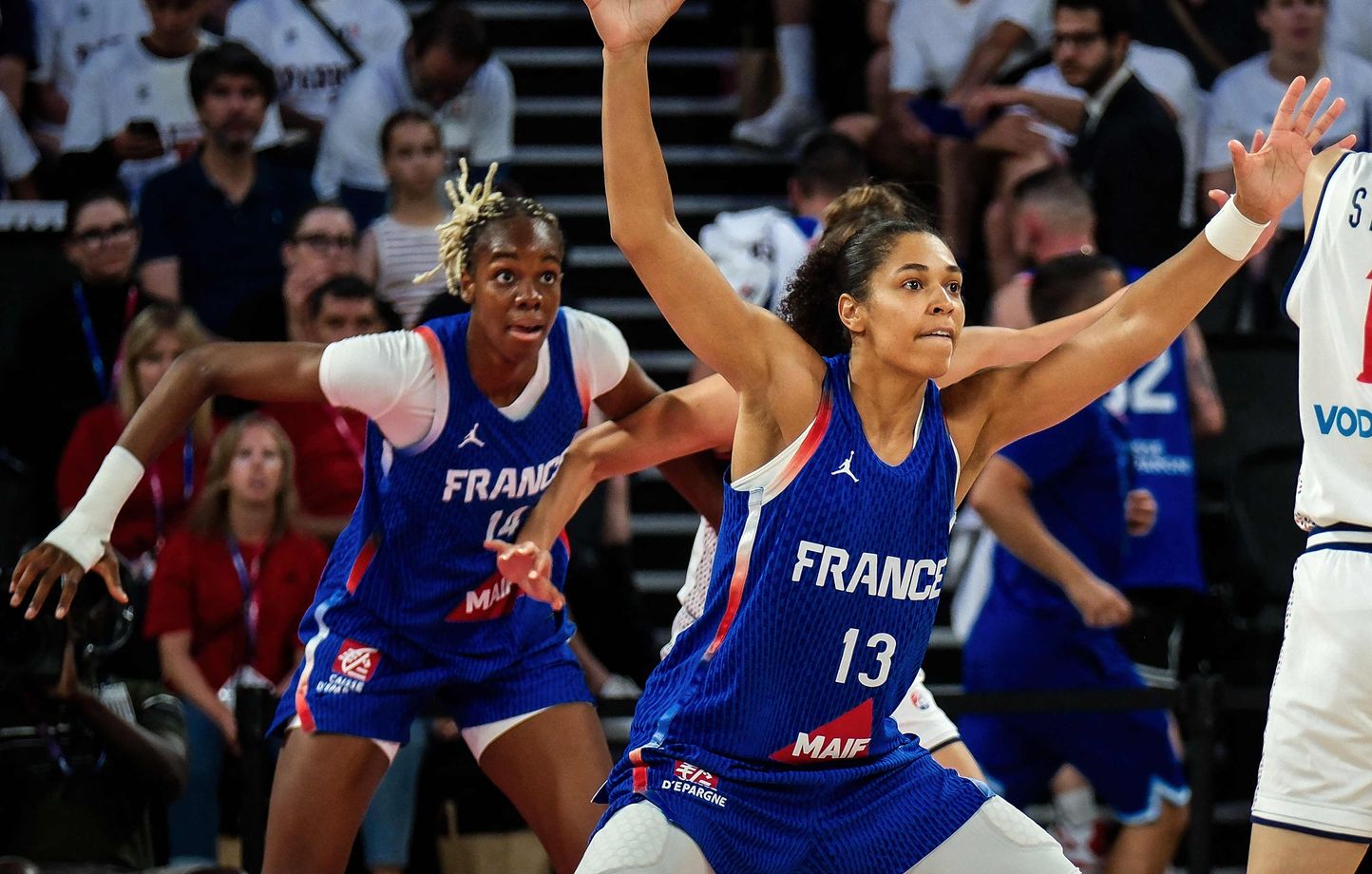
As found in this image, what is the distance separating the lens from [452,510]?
177 inches

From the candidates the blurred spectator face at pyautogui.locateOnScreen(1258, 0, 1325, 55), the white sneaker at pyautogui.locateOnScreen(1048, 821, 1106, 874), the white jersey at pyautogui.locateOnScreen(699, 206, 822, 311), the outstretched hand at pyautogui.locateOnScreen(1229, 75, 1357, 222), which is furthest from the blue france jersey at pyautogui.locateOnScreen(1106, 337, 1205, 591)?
the blurred spectator face at pyautogui.locateOnScreen(1258, 0, 1325, 55)

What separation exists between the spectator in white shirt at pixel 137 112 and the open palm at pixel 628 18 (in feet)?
16.1

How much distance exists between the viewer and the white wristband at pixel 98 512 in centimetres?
407

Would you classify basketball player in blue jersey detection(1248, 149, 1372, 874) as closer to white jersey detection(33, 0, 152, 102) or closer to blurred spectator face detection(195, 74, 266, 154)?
blurred spectator face detection(195, 74, 266, 154)

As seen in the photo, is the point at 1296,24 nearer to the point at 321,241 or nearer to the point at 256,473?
the point at 321,241

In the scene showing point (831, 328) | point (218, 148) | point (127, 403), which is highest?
point (218, 148)

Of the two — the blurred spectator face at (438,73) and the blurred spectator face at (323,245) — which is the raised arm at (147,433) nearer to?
the blurred spectator face at (323,245)

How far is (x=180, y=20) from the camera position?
8.06 meters

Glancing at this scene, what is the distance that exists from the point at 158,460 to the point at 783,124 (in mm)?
3686

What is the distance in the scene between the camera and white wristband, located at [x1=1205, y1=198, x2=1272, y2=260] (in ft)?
12.3

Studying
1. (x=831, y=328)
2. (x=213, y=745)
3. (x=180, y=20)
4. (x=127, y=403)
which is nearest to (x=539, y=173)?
(x=180, y=20)

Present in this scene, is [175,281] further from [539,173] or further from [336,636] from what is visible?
[336,636]

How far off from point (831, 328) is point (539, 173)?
17.9 feet

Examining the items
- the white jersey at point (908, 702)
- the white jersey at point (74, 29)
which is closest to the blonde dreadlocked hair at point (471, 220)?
the white jersey at point (908, 702)
